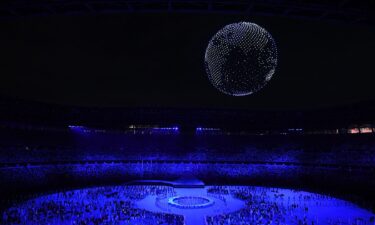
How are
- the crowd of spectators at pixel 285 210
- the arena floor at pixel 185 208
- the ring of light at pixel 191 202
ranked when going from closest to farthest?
1. the arena floor at pixel 185 208
2. the crowd of spectators at pixel 285 210
3. the ring of light at pixel 191 202

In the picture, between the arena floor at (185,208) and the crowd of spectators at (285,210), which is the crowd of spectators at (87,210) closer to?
the arena floor at (185,208)

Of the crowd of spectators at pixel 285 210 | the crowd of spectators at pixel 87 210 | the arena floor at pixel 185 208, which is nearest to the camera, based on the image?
the crowd of spectators at pixel 87 210

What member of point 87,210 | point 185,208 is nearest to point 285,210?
point 185,208

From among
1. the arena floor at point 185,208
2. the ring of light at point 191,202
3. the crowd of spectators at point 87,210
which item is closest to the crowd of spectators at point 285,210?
the arena floor at point 185,208

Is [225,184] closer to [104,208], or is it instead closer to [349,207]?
[349,207]

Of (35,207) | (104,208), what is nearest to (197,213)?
(104,208)

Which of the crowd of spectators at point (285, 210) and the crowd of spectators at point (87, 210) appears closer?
the crowd of spectators at point (87, 210)

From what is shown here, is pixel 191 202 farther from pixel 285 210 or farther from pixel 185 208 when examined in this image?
pixel 285 210

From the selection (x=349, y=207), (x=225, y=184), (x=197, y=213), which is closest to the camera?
(x=197, y=213)
